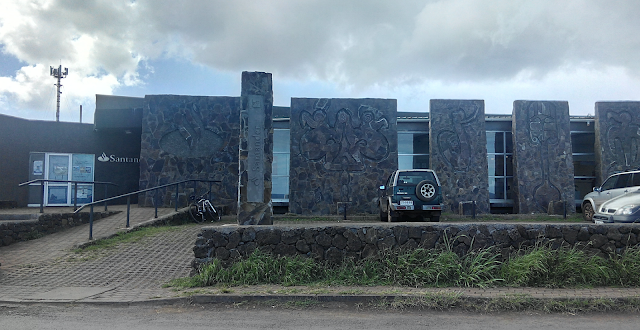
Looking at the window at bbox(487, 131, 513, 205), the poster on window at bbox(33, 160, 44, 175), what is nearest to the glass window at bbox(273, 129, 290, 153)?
the window at bbox(487, 131, 513, 205)

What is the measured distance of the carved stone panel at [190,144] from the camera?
17312mm

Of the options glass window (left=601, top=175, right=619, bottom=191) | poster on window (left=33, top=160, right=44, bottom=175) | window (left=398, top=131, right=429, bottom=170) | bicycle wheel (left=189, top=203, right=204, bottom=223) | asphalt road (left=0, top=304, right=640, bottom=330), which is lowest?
asphalt road (left=0, top=304, right=640, bottom=330)

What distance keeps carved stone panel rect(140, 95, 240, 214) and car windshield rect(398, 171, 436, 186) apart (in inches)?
278

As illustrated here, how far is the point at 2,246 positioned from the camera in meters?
10.7

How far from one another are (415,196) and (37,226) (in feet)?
33.1

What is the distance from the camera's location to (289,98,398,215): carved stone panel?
683 inches

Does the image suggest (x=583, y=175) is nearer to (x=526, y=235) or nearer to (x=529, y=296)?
(x=526, y=235)

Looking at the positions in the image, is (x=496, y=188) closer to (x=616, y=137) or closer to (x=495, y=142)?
(x=495, y=142)

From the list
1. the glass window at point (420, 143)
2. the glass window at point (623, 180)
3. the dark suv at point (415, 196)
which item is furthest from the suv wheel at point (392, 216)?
the glass window at point (623, 180)

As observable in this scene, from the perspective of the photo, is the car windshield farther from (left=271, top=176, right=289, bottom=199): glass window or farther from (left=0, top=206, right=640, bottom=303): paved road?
(left=271, top=176, right=289, bottom=199): glass window

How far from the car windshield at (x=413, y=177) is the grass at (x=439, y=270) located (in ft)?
18.5

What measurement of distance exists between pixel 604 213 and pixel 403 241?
5231 millimetres

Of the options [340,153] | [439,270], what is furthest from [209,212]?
[439,270]

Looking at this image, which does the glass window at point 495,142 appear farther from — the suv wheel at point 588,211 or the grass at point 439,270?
the grass at point 439,270
